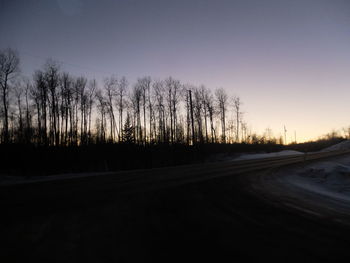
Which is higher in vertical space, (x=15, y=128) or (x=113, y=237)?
(x=15, y=128)

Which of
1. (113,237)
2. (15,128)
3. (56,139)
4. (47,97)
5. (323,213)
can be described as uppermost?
(47,97)

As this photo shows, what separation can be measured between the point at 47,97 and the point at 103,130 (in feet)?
38.2

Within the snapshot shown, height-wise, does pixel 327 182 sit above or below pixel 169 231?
below

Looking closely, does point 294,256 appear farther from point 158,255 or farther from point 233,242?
point 158,255

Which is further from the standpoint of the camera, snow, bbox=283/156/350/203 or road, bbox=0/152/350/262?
snow, bbox=283/156/350/203

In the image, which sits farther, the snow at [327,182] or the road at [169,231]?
the snow at [327,182]

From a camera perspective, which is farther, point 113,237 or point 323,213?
point 323,213

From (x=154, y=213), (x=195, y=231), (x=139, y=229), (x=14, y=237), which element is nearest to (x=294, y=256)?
(x=195, y=231)

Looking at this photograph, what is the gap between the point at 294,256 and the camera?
2.79m

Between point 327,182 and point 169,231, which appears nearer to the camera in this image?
point 169,231

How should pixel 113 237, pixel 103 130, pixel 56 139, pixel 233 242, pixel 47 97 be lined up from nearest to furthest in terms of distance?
pixel 233 242 < pixel 113 237 < pixel 56 139 < pixel 47 97 < pixel 103 130

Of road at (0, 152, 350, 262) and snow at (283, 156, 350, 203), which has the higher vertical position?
road at (0, 152, 350, 262)

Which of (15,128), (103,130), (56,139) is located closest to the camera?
(56,139)

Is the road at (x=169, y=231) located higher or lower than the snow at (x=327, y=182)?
higher
